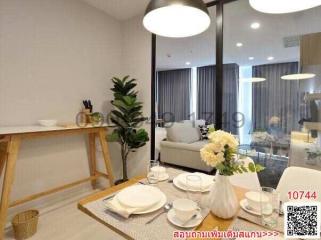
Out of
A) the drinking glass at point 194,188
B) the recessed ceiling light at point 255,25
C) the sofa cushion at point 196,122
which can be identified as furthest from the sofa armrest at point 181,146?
the drinking glass at point 194,188

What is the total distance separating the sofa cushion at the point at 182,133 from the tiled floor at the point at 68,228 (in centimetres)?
215

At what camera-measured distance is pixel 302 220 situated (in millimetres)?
856

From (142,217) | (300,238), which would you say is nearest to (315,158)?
(300,238)

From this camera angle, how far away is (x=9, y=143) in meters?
1.71

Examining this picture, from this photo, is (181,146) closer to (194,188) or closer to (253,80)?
(253,80)

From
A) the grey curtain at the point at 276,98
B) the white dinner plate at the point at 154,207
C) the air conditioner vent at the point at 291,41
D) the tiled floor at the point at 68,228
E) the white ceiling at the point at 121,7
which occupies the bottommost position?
the tiled floor at the point at 68,228

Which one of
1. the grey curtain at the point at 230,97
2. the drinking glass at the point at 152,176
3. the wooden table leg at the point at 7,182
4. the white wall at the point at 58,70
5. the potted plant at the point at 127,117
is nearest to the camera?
the drinking glass at the point at 152,176

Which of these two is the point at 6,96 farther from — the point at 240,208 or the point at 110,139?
the point at 240,208

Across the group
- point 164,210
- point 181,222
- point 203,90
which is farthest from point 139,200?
point 203,90

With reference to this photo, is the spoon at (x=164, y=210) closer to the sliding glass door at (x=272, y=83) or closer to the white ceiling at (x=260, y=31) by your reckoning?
the sliding glass door at (x=272, y=83)

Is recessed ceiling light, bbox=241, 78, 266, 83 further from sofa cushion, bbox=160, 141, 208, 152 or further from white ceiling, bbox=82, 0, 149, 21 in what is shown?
white ceiling, bbox=82, 0, 149, 21

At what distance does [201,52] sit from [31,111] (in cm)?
304

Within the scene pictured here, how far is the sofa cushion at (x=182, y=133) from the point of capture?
3857 millimetres

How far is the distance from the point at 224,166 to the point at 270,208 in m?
0.29
